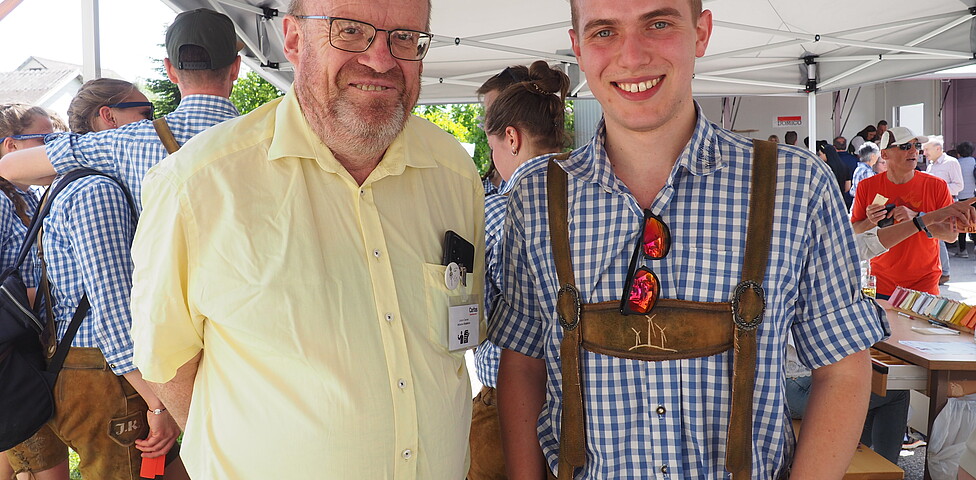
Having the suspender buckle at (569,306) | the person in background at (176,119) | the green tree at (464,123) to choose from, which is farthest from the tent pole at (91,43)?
the green tree at (464,123)

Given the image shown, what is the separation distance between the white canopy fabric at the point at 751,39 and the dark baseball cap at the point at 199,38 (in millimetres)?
1982

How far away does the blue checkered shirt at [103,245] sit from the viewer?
2.22 metres

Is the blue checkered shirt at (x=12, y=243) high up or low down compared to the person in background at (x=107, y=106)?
down

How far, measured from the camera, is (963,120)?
1867 centimetres

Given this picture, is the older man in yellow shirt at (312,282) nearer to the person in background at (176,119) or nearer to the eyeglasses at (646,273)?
the eyeglasses at (646,273)

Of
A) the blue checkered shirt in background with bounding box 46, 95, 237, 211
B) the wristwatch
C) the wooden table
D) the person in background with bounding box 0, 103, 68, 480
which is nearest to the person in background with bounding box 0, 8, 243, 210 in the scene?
the blue checkered shirt in background with bounding box 46, 95, 237, 211

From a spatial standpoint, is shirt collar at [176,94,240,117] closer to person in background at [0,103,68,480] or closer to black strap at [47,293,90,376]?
black strap at [47,293,90,376]

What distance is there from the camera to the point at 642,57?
4.81 feet

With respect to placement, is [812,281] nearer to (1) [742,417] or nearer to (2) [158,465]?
(1) [742,417]

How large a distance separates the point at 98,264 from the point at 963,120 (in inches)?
844

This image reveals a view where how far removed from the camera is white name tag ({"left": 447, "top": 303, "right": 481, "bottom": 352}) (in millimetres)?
1546

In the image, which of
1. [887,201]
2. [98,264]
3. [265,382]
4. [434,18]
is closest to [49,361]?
[98,264]

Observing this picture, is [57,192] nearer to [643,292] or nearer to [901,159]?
[643,292]

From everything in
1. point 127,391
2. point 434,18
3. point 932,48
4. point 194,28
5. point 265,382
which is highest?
point 434,18
